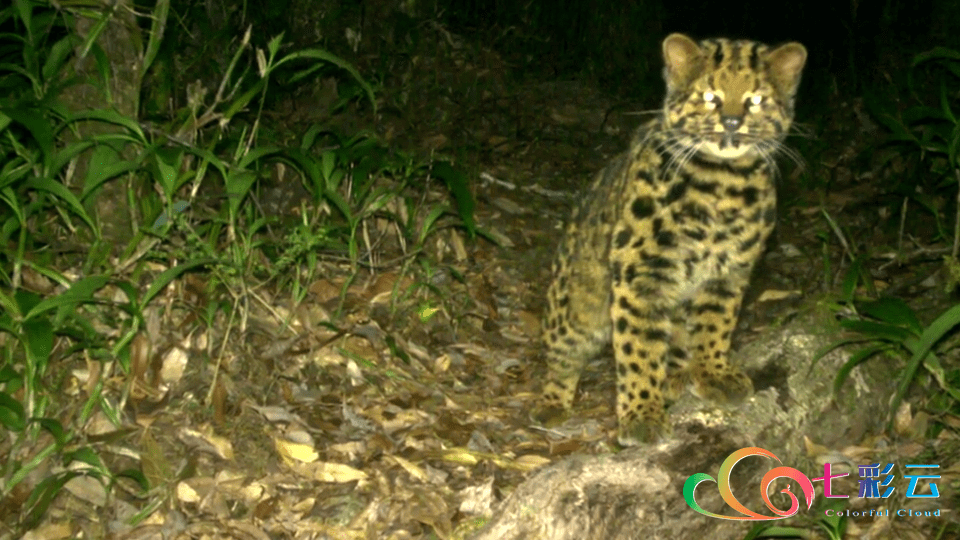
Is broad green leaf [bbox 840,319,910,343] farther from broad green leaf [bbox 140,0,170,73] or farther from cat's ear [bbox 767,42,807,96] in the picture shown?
broad green leaf [bbox 140,0,170,73]

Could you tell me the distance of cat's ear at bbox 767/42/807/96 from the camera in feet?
15.1

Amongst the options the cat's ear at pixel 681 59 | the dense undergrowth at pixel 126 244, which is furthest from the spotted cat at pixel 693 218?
the dense undergrowth at pixel 126 244

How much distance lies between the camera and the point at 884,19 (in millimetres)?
10375

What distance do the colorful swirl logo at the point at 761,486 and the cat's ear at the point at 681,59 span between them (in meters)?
1.76

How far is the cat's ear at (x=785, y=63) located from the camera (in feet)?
Result: 15.1

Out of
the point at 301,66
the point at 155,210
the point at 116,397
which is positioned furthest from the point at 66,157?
the point at 301,66

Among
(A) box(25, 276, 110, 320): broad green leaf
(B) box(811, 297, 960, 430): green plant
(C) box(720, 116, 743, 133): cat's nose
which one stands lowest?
(A) box(25, 276, 110, 320): broad green leaf

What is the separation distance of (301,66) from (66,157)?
3614mm

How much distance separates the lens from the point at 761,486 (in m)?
4.10

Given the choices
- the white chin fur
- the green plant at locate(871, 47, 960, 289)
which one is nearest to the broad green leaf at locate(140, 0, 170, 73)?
the white chin fur

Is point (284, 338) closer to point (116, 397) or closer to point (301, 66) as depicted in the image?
point (116, 397)

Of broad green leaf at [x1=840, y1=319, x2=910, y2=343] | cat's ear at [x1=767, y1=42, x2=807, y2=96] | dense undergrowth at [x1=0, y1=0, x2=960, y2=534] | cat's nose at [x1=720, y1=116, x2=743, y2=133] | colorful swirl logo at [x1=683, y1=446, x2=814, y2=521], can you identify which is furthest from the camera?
broad green leaf at [x1=840, y1=319, x2=910, y2=343]

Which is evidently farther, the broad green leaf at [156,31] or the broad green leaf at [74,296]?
the broad green leaf at [156,31]

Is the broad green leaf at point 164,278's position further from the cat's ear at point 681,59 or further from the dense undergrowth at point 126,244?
the cat's ear at point 681,59
